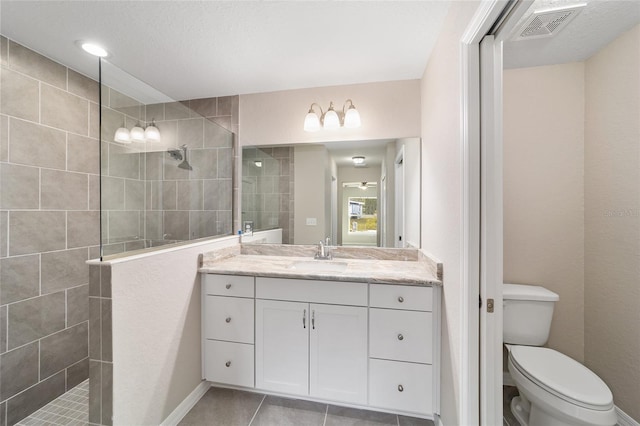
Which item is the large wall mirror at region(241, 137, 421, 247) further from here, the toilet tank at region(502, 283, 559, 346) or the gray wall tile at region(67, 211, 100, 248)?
the gray wall tile at region(67, 211, 100, 248)

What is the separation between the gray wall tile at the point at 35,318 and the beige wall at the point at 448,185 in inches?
97.8

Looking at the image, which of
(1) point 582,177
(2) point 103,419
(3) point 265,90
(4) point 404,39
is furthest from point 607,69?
(2) point 103,419

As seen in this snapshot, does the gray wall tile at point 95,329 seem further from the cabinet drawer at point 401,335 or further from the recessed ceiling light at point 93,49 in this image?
the recessed ceiling light at point 93,49

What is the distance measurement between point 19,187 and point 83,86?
2.89 feet

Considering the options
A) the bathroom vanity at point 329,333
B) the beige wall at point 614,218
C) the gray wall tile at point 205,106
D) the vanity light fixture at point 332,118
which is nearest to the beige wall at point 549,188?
the beige wall at point 614,218

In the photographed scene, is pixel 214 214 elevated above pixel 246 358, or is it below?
above

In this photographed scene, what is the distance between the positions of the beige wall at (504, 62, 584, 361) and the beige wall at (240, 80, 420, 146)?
0.69m

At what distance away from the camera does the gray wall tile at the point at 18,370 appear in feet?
4.52

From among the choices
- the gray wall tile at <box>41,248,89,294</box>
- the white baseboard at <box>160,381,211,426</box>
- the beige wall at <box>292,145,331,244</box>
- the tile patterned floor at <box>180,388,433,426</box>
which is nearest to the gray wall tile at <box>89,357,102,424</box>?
the white baseboard at <box>160,381,211,426</box>

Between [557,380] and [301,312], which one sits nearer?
[557,380]

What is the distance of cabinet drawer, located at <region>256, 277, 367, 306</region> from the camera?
4.88 feet

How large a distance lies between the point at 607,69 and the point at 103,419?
341 centimetres

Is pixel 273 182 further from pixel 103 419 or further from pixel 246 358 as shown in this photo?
pixel 103 419

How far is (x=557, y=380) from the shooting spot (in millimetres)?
1211
